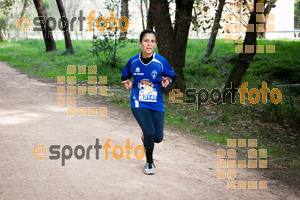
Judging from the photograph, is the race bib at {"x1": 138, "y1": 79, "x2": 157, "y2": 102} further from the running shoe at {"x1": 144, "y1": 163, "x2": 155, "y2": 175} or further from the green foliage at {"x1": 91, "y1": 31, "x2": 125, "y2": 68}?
the green foliage at {"x1": 91, "y1": 31, "x2": 125, "y2": 68}

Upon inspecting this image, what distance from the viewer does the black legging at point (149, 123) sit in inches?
188

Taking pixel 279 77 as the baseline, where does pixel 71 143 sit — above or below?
below

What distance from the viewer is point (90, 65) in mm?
17016

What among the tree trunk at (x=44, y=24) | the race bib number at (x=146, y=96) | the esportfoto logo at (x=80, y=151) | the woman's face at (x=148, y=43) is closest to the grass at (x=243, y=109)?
the esportfoto logo at (x=80, y=151)

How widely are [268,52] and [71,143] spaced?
49.0ft

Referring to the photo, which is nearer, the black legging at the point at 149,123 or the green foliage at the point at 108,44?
the black legging at the point at 149,123

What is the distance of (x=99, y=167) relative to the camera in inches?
204

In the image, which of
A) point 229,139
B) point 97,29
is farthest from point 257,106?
point 97,29

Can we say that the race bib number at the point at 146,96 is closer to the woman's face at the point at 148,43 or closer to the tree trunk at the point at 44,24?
the woman's face at the point at 148,43

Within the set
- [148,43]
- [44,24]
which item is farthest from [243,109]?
[44,24]

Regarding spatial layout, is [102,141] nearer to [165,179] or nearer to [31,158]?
[31,158]

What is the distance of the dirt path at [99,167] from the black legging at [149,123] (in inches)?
24.6

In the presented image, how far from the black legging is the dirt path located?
2.05 feet

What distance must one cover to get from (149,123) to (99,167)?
119 centimetres
